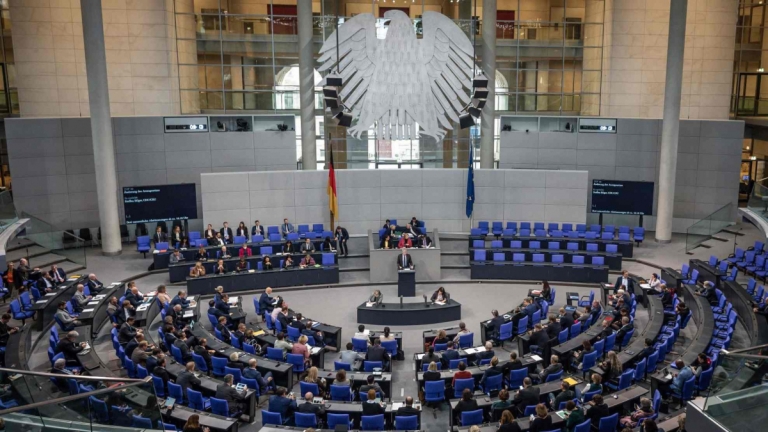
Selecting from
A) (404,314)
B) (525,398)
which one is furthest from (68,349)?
(525,398)

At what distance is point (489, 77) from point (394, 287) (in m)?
9.89

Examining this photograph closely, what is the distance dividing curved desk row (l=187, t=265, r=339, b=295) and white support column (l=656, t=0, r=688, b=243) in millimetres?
12726

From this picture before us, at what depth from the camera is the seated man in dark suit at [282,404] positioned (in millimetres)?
11039

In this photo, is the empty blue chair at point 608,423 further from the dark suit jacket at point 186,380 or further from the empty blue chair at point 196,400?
the dark suit jacket at point 186,380

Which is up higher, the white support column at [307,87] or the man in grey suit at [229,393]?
the white support column at [307,87]

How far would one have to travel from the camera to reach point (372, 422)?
10.7 metres

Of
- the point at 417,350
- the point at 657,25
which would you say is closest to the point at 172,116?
the point at 417,350

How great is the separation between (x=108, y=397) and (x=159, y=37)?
21.6 m

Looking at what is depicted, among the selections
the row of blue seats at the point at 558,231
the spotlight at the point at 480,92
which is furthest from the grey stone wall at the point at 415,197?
the spotlight at the point at 480,92

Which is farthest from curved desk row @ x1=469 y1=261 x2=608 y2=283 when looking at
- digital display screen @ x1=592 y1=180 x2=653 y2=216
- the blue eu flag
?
digital display screen @ x1=592 y1=180 x2=653 y2=216

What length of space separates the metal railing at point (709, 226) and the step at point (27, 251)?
22638 millimetres

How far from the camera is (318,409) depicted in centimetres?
1094

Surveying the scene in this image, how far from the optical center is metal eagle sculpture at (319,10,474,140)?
23.4 meters

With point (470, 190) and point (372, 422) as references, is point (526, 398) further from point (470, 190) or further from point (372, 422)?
point (470, 190)
